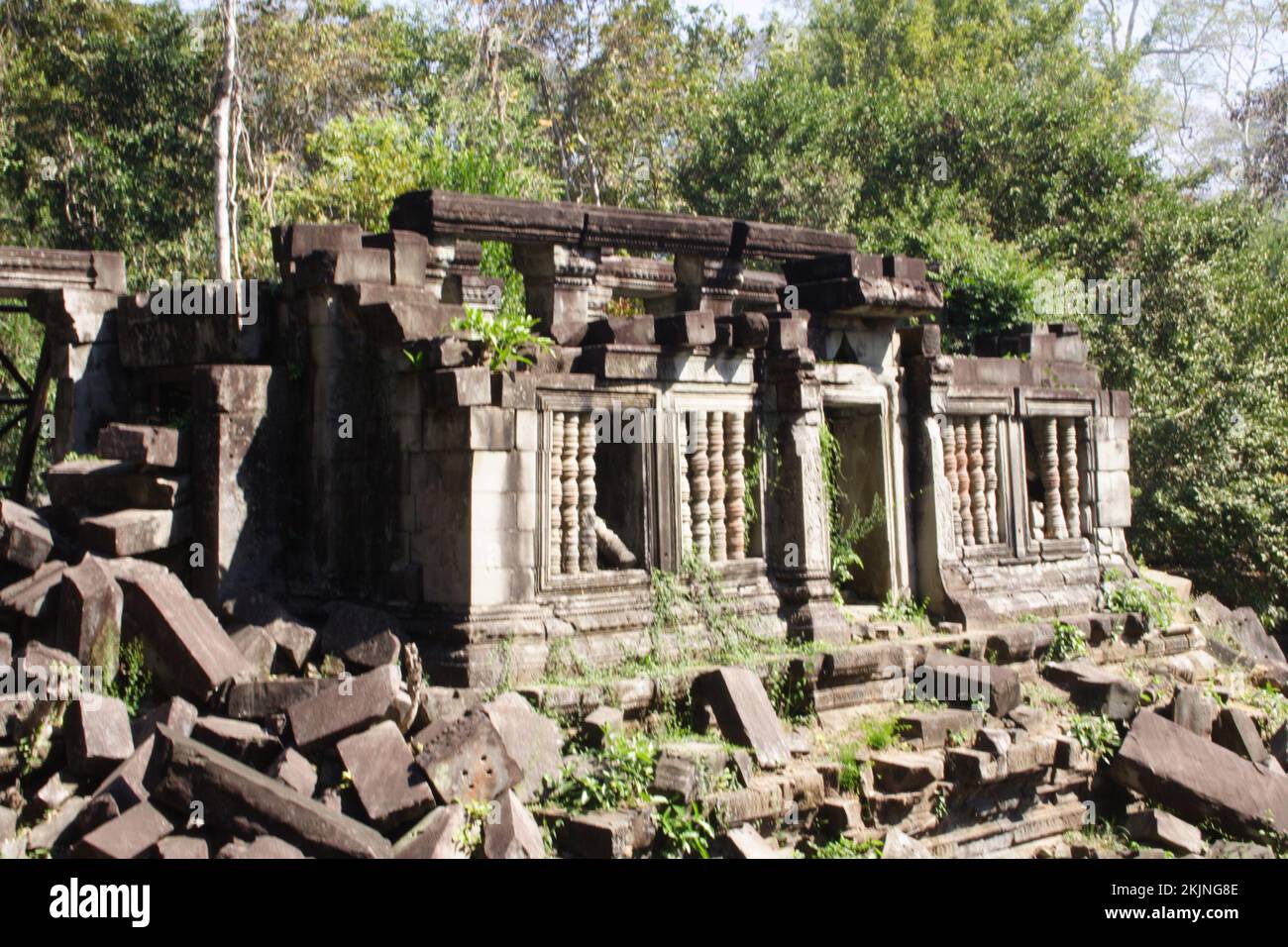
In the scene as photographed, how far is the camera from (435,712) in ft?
27.9

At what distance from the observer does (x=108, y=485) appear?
32.2 ft

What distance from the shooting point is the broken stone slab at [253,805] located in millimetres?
7129

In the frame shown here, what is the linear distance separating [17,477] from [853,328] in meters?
7.32

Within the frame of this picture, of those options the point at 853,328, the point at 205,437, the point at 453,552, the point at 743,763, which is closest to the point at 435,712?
the point at 453,552

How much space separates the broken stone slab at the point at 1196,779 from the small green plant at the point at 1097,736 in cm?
22

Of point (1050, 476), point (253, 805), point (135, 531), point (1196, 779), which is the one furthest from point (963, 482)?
point (253, 805)

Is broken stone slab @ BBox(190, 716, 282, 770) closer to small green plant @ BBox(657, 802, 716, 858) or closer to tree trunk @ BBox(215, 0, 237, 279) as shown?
small green plant @ BBox(657, 802, 716, 858)

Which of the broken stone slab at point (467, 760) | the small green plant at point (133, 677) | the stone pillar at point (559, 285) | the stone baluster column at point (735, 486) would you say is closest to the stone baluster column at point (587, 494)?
the stone pillar at point (559, 285)

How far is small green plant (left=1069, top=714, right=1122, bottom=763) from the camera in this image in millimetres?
10703

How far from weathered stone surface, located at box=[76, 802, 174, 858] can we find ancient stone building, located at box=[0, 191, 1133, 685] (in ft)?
7.61

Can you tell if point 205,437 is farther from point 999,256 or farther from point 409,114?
point 409,114

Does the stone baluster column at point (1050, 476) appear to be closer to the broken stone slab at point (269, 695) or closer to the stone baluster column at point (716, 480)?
the stone baluster column at point (716, 480)

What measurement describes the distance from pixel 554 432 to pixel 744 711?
2.32m

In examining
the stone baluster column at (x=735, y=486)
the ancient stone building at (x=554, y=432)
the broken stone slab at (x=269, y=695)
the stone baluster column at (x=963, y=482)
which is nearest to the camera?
the broken stone slab at (x=269, y=695)
